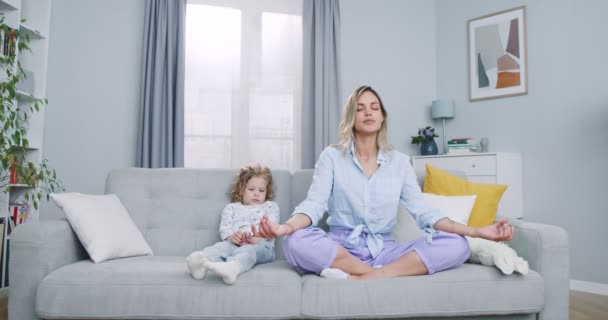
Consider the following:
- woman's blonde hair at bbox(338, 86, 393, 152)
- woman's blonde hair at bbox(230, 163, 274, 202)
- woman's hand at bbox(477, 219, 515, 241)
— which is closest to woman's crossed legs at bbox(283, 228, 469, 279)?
woman's hand at bbox(477, 219, 515, 241)

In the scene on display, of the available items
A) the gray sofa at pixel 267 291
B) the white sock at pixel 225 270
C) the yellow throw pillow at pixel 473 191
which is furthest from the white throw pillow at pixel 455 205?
the white sock at pixel 225 270

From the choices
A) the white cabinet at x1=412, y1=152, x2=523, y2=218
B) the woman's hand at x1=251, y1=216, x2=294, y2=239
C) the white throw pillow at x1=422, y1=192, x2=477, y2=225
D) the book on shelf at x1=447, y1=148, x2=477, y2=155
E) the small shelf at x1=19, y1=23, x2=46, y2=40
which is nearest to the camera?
the woman's hand at x1=251, y1=216, x2=294, y2=239

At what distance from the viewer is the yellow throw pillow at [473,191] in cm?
220

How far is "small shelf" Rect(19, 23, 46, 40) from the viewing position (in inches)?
117

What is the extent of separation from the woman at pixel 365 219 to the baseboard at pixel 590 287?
202 centimetres

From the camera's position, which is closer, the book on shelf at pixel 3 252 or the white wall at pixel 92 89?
the book on shelf at pixel 3 252

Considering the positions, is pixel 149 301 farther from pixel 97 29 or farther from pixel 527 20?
pixel 527 20

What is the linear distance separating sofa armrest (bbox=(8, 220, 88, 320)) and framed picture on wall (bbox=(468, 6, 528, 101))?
3.35 metres

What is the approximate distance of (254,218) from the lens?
2.14 meters

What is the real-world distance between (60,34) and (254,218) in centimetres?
254

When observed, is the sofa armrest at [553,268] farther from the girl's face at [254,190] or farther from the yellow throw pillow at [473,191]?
the girl's face at [254,190]

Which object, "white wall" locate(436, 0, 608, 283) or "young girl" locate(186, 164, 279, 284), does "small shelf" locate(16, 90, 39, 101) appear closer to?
"young girl" locate(186, 164, 279, 284)

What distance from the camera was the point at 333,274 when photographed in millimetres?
1597

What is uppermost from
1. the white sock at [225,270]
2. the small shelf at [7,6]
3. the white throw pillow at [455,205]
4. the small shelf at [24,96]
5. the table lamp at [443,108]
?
the small shelf at [7,6]
